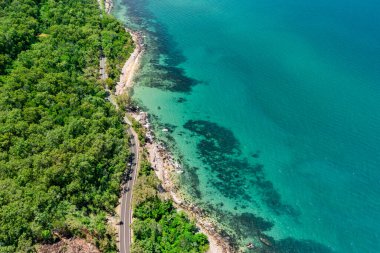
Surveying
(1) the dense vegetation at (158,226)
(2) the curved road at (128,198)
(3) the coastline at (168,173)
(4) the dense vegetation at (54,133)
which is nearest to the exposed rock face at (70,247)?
(4) the dense vegetation at (54,133)

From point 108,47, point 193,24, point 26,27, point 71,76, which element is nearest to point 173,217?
point 71,76

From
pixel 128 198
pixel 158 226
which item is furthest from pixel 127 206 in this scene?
pixel 158 226

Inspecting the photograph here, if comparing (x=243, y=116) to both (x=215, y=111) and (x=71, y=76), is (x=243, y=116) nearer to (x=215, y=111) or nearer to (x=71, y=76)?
(x=215, y=111)

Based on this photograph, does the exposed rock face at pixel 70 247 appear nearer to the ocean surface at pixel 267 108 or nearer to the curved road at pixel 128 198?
the curved road at pixel 128 198

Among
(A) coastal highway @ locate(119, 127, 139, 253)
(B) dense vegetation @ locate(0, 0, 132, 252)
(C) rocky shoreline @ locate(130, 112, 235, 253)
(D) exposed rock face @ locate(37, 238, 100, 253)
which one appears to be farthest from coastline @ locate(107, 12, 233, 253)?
(D) exposed rock face @ locate(37, 238, 100, 253)

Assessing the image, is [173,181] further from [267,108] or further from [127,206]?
[267,108]

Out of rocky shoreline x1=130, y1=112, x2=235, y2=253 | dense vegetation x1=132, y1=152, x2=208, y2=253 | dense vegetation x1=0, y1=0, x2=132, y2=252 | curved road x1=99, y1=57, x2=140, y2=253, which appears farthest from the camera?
rocky shoreline x1=130, y1=112, x2=235, y2=253

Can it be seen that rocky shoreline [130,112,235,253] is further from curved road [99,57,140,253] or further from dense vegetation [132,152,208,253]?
curved road [99,57,140,253]
